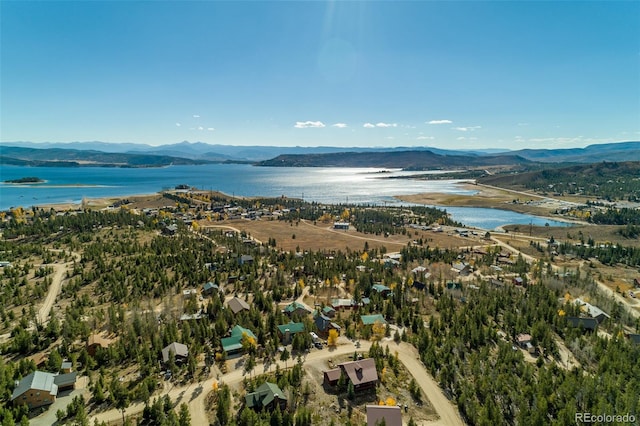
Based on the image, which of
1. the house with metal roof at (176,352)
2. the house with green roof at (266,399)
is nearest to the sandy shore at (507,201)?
the house with green roof at (266,399)

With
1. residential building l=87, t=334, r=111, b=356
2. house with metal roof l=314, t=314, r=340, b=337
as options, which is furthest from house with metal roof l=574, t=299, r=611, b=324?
residential building l=87, t=334, r=111, b=356

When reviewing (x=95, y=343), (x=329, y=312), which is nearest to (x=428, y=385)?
(x=329, y=312)

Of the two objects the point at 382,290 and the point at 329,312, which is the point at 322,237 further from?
the point at 329,312

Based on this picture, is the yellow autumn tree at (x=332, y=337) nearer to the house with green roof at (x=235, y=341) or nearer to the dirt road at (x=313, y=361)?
the dirt road at (x=313, y=361)

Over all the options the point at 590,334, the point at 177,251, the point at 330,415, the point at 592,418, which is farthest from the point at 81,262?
the point at 590,334

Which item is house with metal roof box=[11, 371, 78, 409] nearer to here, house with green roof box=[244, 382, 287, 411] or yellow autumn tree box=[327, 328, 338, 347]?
house with green roof box=[244, 382, 287, 411]

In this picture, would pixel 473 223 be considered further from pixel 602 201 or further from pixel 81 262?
pixel 81 262
